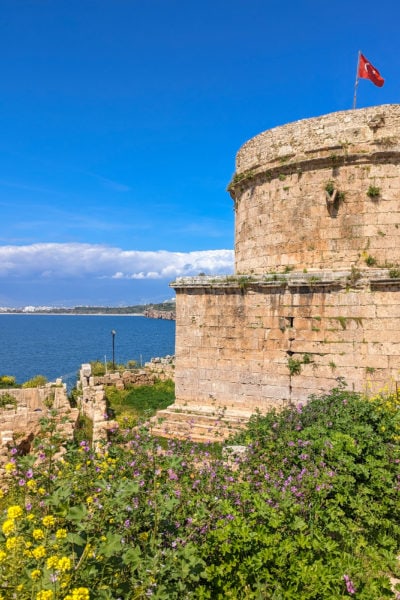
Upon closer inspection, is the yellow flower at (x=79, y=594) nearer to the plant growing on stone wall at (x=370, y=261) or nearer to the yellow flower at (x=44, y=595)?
the yellow flower at (x=44, y=595)

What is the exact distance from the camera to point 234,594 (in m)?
3.40

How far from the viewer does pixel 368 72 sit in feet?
36.4

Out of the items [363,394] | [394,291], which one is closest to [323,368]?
[363,394]

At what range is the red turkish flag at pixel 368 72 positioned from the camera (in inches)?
436

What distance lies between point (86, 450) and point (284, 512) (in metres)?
2.68

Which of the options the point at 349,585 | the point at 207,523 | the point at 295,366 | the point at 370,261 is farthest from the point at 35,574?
the point at 370,261

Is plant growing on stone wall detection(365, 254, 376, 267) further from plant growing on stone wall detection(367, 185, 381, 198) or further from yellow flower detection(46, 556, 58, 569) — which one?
yellow flower detection(46, 556, 58, 569)

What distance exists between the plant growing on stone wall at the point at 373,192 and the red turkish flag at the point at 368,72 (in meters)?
3.41

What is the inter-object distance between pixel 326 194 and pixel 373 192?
1198mm

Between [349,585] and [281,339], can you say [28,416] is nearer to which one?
[281,339]

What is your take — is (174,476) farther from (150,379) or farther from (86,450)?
(150,379)

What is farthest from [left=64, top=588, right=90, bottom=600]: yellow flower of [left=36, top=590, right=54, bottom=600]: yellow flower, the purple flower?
the purple flower

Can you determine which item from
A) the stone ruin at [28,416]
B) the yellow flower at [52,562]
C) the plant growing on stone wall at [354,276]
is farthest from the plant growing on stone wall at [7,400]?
the yellow flower at [52,562]

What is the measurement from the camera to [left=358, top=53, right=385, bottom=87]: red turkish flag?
11078 mm
